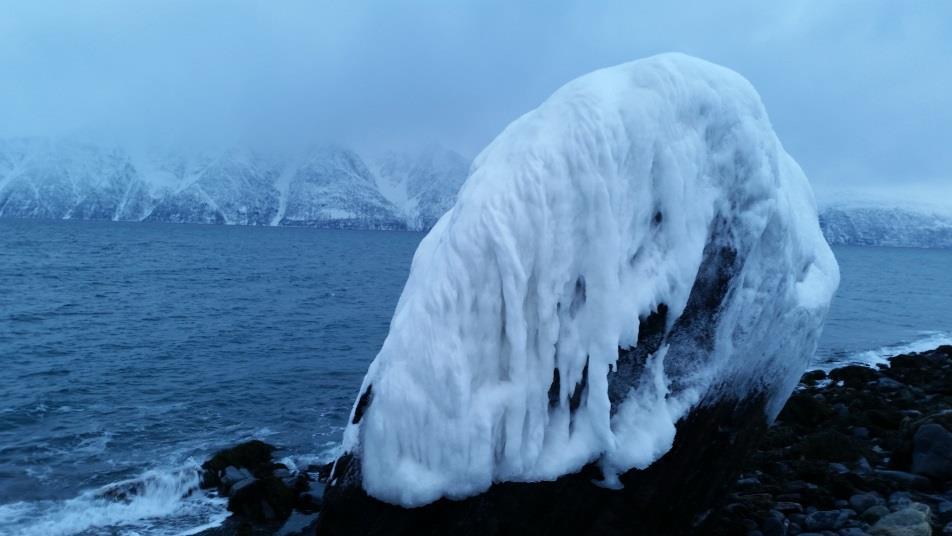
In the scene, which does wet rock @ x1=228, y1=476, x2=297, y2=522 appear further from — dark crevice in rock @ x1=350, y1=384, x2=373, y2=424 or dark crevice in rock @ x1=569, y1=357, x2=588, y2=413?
dark crevice in rock @ x1=569, y1=357, x2=588, y2=413

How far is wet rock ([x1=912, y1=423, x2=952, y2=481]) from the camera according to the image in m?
12.5

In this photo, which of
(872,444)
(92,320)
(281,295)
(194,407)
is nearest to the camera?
(872,444)

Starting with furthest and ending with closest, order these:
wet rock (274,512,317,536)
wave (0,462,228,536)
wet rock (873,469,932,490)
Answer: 1. wave (0,462,228,536)
2. wet rock (873,469,932,490)
3. wet rock (274,512,317,536)

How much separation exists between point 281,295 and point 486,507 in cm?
4708

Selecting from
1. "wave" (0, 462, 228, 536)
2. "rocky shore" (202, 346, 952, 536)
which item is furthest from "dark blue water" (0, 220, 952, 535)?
"rocky shore" (202, 346, 952, 536)

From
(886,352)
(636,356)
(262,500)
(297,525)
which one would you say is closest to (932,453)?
(636,356)

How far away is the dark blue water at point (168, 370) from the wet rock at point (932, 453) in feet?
46.5

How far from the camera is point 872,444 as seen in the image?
15.6 meters

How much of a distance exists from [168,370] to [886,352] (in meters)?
36.5

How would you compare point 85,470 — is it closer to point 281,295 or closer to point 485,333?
point 485,333

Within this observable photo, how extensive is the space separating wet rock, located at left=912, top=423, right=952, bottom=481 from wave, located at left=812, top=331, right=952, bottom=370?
1878 centimetres

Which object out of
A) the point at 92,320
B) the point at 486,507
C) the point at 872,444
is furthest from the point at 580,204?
the point at 92,320

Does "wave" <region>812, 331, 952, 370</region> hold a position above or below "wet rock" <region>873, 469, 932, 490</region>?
below

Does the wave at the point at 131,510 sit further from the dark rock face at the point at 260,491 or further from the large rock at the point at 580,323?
the large rock at the point at 580,323
